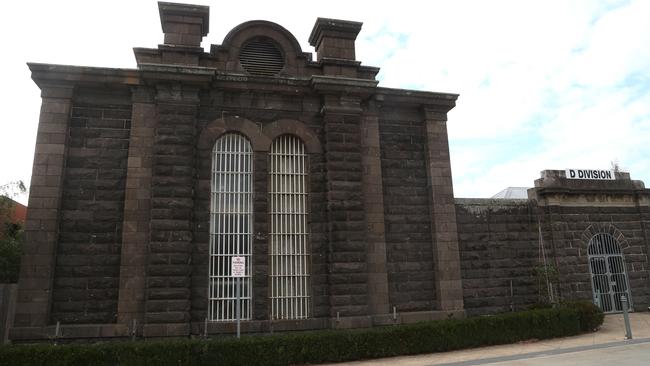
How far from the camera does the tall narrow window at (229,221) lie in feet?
45.9

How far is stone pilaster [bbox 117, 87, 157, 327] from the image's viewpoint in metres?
13.3

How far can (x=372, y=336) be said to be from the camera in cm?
1242

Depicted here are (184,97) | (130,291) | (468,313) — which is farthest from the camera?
(468,313)

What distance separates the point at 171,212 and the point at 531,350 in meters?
11.1

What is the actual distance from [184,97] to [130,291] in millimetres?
6183

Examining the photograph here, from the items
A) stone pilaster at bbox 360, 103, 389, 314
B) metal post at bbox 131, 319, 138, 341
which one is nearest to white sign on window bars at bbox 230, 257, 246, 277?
metal post at bbox 131, 319, 138, 341

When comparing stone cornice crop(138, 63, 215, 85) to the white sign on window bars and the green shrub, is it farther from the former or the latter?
the green shrub

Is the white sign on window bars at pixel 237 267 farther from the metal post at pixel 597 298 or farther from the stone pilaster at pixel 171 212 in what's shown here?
the metal post at pixel 597 298

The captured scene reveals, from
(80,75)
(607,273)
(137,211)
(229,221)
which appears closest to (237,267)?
(229,221)

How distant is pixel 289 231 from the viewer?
1494 centimetres

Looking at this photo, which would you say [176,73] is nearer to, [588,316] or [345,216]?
[345,216]

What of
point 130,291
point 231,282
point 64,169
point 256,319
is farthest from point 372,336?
point 64,169

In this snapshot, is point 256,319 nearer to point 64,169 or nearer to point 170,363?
point 170,363

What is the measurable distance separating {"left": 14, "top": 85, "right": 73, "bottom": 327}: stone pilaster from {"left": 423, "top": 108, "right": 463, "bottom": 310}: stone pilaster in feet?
39.8
